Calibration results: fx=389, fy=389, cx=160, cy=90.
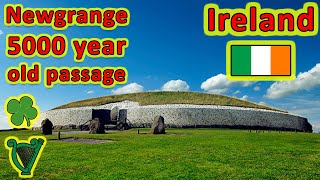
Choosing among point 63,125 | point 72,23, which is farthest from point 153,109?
point 72,23

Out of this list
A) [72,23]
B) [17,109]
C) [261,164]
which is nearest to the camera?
[17,109]

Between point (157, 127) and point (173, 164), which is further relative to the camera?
point (157, 127)

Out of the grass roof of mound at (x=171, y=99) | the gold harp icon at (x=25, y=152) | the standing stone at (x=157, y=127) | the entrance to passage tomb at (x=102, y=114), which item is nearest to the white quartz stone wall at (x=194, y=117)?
the entrance to passage tomb at (x=102, y=114)

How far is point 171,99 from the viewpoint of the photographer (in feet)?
325

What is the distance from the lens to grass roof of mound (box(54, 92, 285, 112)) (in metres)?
96.9

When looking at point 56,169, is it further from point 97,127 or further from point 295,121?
point 295,121

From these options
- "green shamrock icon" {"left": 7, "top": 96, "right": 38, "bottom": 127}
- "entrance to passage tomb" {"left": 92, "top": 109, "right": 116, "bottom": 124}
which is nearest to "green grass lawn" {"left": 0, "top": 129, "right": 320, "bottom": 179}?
"green shamrock icon" {"left": 7, "top": 96, "right": 38, "bottom": 127}

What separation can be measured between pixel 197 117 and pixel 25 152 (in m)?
66.2

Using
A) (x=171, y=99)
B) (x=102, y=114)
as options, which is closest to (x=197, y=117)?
(x=102, y=114)

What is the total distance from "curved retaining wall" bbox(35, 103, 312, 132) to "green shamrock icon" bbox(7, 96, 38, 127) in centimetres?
6432

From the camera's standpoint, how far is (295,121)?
87312 millimetres

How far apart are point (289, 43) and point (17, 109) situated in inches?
384

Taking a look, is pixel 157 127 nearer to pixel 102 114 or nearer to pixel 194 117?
pixel 194 117

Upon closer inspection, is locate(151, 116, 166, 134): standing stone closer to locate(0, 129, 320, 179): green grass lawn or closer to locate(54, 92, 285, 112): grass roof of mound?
locate(0, 129, 320, 179): green grass lawn
